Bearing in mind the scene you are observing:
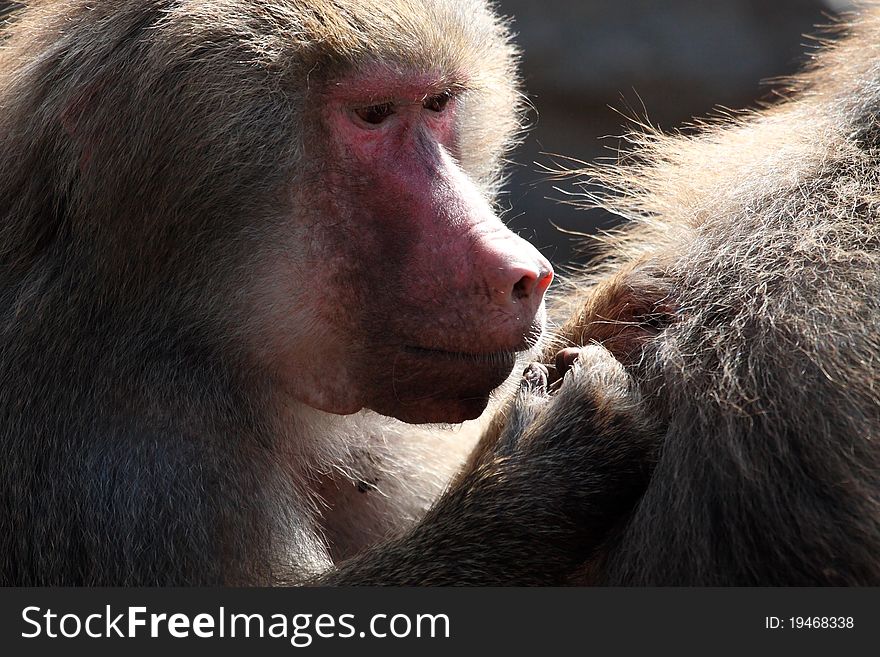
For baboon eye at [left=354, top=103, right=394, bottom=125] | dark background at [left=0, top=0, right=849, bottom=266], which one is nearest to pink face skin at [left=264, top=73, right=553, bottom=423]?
baboon eye at [left=354, top=103, right=394, bottom=125]

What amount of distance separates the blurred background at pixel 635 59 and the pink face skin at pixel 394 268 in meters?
2.94

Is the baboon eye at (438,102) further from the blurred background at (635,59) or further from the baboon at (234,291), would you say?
the blurred background at (635,59)

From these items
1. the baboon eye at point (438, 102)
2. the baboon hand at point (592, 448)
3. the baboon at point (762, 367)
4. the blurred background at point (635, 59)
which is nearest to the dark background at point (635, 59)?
the blurred background at point (635, 59)

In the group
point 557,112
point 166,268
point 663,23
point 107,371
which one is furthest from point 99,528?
point 663,23

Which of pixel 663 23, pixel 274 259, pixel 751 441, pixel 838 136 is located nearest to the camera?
pixel 751 441

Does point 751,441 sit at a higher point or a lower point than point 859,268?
lower

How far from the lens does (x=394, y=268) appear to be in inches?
105

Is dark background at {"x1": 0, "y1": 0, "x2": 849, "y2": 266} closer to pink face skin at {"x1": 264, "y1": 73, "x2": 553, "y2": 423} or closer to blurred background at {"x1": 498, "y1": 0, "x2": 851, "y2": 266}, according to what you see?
blurred background at {"x1": 498, "y1": 0, "x2": 851, "y2": 266}

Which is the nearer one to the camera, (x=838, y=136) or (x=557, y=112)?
(x=838, y=136)

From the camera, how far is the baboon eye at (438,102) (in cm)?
288

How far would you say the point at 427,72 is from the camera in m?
2.79

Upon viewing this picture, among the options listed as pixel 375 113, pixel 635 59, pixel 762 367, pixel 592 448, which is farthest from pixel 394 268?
pixel 635 59

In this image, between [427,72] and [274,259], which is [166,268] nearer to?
[274,259]

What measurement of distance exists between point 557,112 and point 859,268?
11.7 ft
